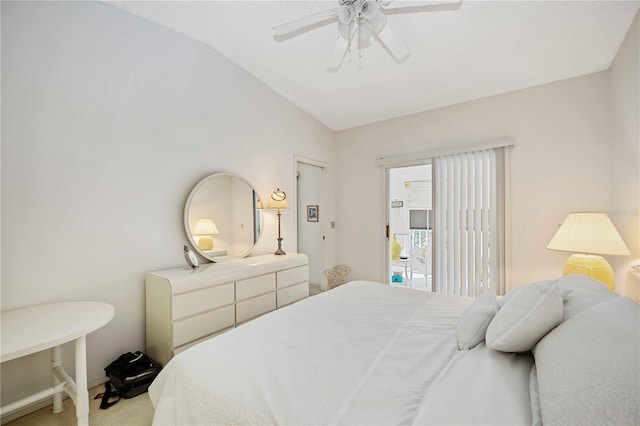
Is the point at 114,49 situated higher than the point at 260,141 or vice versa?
the point at 114,49

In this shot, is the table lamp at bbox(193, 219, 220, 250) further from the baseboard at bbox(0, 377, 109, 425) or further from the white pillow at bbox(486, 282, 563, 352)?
the white pillow at bbox(486, 282, 563, 352)

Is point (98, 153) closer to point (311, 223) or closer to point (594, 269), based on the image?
point (311, 223)

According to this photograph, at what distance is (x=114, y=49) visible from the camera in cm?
213

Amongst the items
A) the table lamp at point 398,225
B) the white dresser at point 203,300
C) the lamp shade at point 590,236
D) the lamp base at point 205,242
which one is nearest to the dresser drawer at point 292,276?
the white dresser at point 203,300

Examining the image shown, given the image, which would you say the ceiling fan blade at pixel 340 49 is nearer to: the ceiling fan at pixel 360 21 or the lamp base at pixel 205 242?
the ceiling fan at pixel 360 21

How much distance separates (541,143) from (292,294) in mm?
3065

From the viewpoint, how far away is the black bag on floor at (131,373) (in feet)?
6.00

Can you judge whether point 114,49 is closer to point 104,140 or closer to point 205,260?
point 104,140

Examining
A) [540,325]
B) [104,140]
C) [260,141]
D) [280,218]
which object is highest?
[260,141]

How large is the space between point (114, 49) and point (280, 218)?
7.34 feet

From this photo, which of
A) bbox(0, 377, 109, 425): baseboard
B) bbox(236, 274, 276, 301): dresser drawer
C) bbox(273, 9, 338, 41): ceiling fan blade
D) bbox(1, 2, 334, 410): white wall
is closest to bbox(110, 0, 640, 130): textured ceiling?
bbox(1, 2, 334, 410): white wall

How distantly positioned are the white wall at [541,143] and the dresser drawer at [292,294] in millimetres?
2226

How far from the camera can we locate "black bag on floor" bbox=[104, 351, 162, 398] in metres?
1.83

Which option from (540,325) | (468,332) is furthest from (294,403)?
(540,325)
